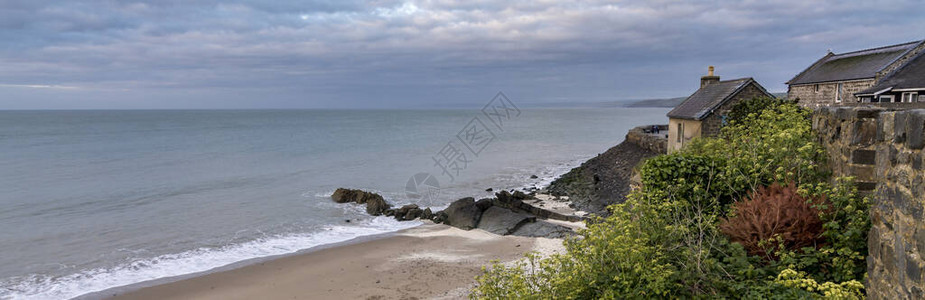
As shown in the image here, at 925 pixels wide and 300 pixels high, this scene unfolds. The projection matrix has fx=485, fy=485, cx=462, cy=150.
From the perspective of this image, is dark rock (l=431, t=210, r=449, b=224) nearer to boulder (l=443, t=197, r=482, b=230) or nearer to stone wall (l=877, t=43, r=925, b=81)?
boulder (l=443, t=197, r=482, b=230)

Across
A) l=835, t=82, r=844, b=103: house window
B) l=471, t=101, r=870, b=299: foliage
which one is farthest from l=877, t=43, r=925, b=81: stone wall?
l=471, t=101, r=870, b=299: foliage

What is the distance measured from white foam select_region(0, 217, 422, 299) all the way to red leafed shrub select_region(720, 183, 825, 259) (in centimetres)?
1538

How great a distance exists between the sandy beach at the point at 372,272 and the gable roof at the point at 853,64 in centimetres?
2263

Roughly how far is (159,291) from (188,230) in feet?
24.3

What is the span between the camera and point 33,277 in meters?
15.4

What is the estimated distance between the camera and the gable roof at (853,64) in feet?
86.5

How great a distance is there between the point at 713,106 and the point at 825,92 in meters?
13.7

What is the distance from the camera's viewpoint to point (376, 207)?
24.4 m

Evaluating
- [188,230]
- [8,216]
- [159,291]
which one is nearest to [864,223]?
[159,291]

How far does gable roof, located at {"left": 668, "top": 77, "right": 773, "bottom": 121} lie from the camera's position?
2256 centimetres

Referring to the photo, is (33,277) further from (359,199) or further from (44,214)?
(359,199)

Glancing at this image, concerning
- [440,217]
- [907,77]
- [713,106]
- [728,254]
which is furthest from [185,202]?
[907,77]

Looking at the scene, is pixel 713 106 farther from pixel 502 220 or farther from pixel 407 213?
pixel 407 213

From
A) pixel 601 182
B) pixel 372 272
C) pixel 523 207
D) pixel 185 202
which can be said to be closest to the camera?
pixel 372 272
